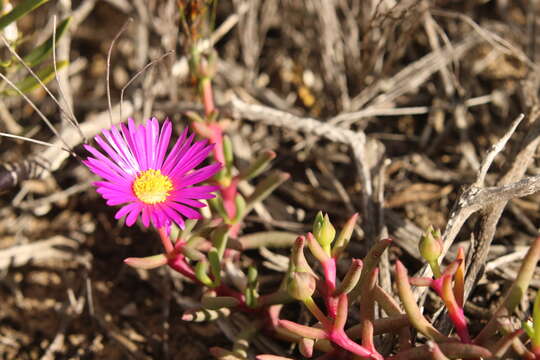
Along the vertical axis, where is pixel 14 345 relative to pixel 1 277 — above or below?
below

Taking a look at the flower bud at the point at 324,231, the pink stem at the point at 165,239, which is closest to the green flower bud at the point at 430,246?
the flower bud at the point at 324,231

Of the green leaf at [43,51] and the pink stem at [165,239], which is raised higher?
the green leaf at [43,51]

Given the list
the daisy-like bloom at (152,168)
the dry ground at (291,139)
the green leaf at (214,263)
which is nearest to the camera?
the daisy-like bloom at (152,168)

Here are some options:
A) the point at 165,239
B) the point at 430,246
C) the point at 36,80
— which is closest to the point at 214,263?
the point at 165,239

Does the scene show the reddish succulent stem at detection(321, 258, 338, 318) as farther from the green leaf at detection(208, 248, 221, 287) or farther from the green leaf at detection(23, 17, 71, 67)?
the green leaf at detection(23, 17, 71, 67)

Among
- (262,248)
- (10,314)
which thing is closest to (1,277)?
(10,314)

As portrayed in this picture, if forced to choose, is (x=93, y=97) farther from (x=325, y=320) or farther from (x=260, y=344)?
(x=325, y=320)

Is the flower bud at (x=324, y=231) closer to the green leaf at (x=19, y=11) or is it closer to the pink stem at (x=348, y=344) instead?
the pink stem at (x=348, y=344)
